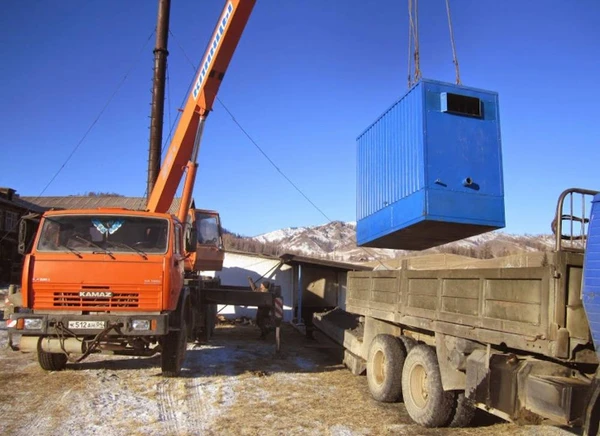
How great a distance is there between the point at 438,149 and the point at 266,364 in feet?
18.1

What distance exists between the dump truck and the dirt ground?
23.8 inches

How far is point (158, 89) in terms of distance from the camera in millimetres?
15297

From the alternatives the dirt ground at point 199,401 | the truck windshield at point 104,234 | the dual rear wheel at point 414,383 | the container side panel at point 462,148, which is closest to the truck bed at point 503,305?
the dual rear wheel at point 414,383

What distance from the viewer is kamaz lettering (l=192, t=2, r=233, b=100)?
8.79m

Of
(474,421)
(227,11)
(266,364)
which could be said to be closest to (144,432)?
(474,421)

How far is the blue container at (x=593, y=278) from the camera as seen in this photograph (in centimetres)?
397

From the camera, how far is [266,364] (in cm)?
1028

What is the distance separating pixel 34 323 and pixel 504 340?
20.5 ft

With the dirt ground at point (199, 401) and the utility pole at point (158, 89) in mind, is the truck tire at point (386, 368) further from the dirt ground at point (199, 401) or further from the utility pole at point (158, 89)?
the utility pole at point (158, 89)

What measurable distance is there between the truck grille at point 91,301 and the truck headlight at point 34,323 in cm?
29

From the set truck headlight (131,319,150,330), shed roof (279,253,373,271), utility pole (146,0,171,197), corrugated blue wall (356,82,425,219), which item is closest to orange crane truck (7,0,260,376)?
truck headlight (131,319,150,330)

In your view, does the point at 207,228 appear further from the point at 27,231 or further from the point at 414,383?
the point at 414,383

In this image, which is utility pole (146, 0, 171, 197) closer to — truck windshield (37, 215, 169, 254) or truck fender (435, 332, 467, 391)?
truck windshield (37, 215, 169, 254)

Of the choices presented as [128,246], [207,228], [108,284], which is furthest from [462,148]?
[207,228]
